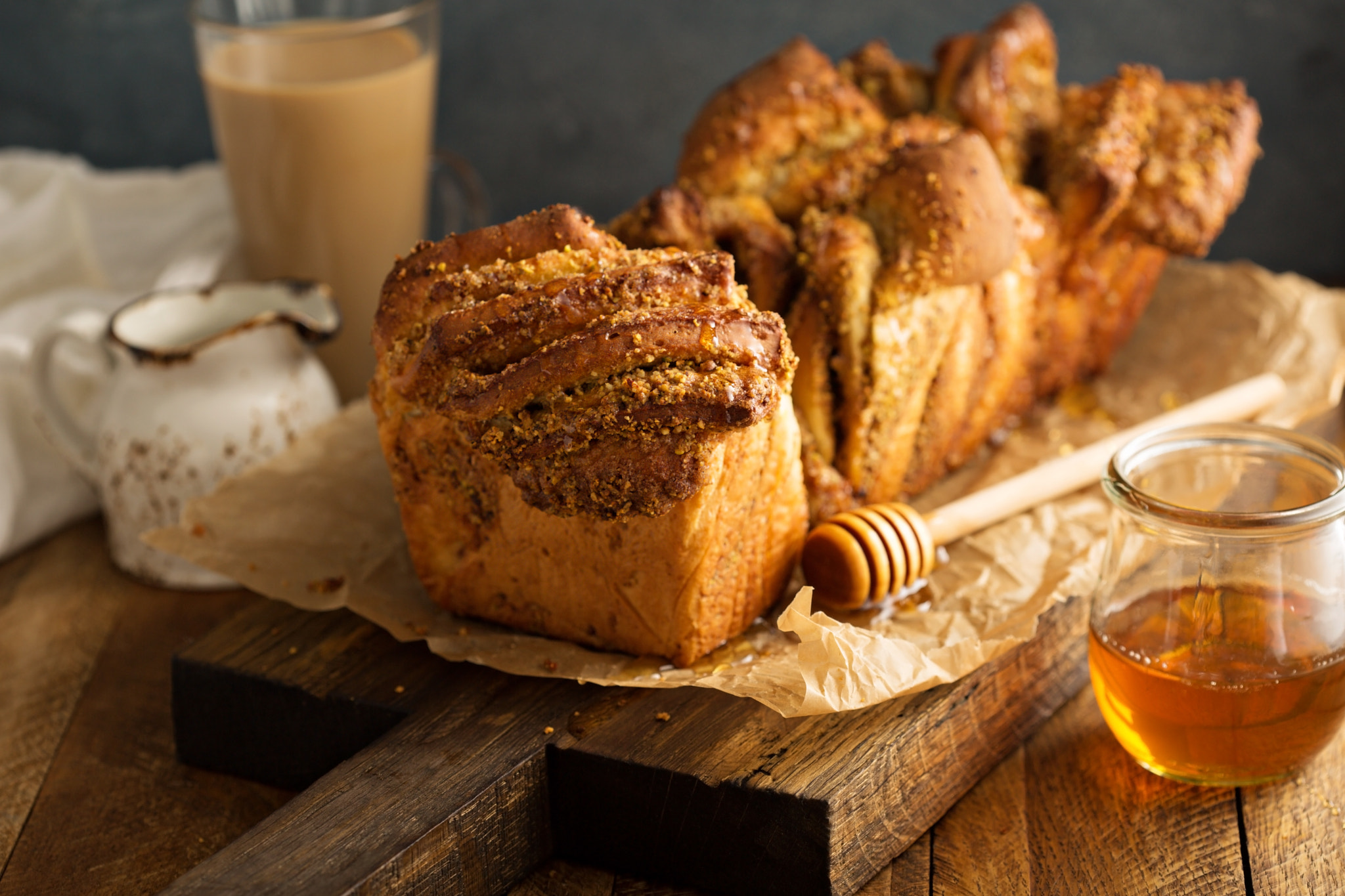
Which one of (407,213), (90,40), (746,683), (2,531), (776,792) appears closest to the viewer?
(776,792)

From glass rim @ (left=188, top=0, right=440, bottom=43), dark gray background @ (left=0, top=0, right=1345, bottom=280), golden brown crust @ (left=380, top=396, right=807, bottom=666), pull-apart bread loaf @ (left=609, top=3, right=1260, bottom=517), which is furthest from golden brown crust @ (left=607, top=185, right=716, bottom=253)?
dark gray background @ (left=0, top=0, right=1345, bottom=280)

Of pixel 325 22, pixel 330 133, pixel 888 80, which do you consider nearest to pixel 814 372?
pixel 888 80

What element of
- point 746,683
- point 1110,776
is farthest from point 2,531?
point 1110,776

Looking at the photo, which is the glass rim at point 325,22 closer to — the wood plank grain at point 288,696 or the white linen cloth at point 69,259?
the white linen cloth at point 69,259

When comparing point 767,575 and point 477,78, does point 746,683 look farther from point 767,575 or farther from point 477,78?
point 477,78

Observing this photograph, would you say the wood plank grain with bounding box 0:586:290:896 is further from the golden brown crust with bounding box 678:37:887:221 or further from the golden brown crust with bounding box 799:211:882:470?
the golden brown crust with bounding box 678:37:887:221

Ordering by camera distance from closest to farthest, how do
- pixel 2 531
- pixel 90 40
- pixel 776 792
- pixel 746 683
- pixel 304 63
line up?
pixel 776 792 < pixel 746 683 < pixel 2 531 < pixel 304 63 < pixel 90 40

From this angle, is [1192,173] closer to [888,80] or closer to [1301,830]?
[888,80]
